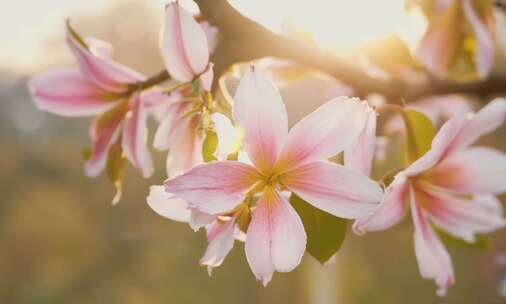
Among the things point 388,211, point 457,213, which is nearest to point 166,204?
point 388,211

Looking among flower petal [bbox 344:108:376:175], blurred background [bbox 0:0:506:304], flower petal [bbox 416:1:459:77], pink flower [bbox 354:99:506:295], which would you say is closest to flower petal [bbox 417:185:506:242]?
pink flower [bbox 354:99:506:295]

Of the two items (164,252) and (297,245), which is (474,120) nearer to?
(297,245)

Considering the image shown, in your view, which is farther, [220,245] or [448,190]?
[448,190]

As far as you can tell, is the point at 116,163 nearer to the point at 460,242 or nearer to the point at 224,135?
the point at 224,135

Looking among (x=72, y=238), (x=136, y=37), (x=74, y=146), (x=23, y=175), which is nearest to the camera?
(x=72, y=238)

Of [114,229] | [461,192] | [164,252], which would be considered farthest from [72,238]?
[461,192]
